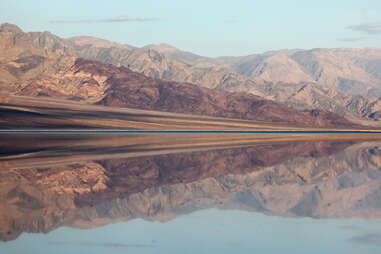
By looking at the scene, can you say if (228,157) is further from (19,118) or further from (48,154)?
(19,118)

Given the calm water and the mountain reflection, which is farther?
the mountain reflection

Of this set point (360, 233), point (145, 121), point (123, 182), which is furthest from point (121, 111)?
point (360, 233)

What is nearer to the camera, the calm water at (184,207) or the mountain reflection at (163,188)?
the calm water at (184,207)

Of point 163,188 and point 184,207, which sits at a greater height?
point 184,207
